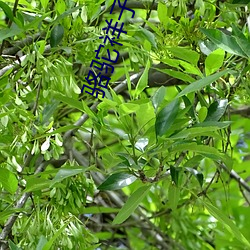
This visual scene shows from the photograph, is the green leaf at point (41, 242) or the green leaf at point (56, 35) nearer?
the green leaf at point (41, 242)

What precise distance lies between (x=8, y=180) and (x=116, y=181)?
13 centimetres

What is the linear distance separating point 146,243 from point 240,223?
13.3 inches

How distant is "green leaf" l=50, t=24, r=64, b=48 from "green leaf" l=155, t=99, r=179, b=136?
18 cm

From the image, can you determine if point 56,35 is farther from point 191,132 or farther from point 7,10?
point 191,132

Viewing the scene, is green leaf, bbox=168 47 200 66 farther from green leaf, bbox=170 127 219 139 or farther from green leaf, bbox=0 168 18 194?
green leaf, bbox=0 168 18 194

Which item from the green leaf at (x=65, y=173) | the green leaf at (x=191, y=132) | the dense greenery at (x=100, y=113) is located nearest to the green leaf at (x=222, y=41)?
the dense greenery at (x=100, y=113)

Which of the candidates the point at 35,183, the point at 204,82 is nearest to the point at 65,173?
the point at 35,183

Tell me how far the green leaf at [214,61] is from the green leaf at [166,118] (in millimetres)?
→ 90

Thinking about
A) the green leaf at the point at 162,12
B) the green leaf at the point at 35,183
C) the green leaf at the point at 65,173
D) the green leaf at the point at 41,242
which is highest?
the green leaf at the point at 162,12

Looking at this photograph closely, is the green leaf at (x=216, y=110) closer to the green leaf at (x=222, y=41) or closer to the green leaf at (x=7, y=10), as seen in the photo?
the green leaf at (x=222, y=41)

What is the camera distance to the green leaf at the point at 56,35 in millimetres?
881

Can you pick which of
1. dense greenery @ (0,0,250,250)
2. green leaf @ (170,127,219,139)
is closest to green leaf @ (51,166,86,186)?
dense greenery @ (0,0,250,250)

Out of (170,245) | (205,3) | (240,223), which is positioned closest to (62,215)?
(205,3)

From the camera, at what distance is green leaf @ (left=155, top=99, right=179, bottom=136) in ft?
2.56
